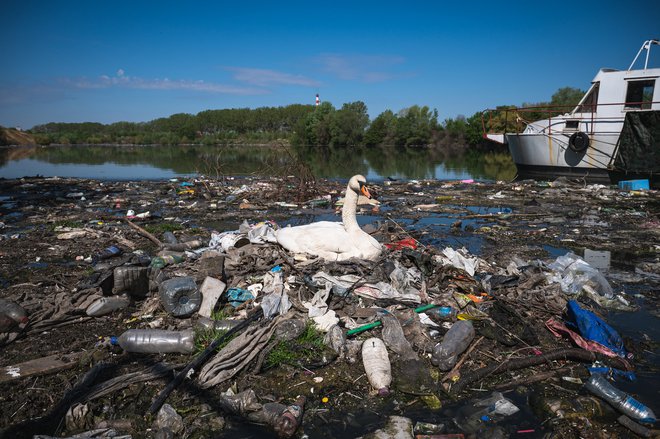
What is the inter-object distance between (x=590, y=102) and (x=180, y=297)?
74.4 feet

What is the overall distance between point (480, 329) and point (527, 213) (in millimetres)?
8385

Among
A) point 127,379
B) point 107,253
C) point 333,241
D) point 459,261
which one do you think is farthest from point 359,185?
point 107,253

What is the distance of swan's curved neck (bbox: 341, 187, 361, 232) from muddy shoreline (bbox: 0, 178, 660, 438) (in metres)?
0.82

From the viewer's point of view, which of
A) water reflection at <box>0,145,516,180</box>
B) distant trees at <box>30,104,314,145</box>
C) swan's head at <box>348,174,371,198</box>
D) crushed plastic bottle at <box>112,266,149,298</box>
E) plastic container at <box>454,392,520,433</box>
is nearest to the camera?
plastic container at <box>454,392,520,433</box>

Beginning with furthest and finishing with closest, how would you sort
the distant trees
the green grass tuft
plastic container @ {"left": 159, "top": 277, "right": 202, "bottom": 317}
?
1. the distant trees
2. plastic container @ {"left": 159, "top": 277, "right": 202, "bottom": 317}
3. the green grass tuft

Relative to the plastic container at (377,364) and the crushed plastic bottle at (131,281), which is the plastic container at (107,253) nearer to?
the crushed plastic bottle at (131,281)

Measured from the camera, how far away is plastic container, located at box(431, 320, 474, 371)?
409 cm

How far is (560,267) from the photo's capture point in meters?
6.55

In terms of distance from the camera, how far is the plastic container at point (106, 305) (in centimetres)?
495

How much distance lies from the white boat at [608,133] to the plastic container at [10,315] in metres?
21.9

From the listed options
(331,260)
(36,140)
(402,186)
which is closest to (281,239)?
(331,260)

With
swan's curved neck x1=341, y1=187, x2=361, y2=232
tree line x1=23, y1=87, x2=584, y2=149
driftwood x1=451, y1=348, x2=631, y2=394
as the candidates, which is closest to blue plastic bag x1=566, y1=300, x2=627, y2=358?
driftwood x1=451, y1=348, x2=631, y2=394

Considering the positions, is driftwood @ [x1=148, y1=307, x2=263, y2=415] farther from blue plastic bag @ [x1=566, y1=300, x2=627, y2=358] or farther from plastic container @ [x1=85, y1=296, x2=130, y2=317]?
blue plastic bag @ [x1=566, y1=300, x2=627, y2=358]

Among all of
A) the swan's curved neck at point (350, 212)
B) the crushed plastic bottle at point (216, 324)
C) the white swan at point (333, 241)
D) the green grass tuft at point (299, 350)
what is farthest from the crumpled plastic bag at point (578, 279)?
the crushed plastic bottle at point (216, 324)
